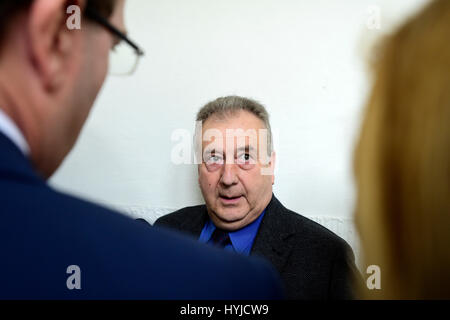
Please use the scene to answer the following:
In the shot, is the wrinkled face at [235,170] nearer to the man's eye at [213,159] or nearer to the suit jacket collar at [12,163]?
the man's eye at [213,159]

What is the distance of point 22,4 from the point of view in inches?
10.6

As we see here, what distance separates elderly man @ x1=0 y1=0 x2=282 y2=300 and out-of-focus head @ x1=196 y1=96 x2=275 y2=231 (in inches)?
25.1

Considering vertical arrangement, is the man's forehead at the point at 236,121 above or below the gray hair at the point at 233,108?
below

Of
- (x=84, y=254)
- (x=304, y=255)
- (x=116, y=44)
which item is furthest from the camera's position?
(x=304, y=255)

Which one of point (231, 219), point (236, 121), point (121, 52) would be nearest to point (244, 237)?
point (231, 219)

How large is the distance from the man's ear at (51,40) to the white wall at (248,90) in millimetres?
769

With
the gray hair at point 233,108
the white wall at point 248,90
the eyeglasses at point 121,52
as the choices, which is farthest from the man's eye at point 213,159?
the eyeglasses at point 121,52

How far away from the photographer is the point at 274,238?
0.90 metres

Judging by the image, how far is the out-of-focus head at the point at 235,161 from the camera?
937 mm

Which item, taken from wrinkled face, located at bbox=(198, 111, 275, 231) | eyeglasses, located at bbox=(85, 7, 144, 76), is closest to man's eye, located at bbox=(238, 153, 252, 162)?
wrinkled face, located at bbox=(198, 111, 275, 231)

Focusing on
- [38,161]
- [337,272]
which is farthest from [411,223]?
[337,272]

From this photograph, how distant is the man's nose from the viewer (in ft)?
3.11

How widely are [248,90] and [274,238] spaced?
1.50 feet

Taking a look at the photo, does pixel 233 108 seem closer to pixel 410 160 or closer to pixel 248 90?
pixel 248 90
